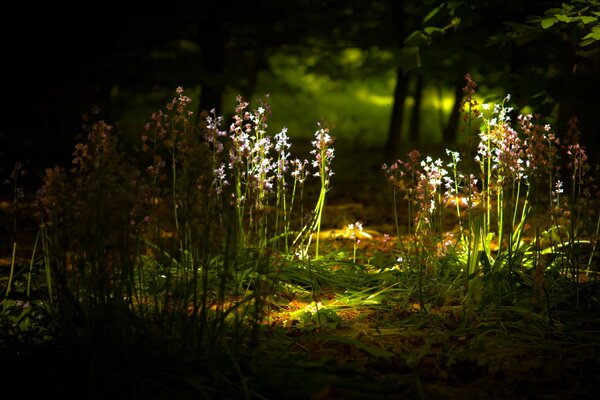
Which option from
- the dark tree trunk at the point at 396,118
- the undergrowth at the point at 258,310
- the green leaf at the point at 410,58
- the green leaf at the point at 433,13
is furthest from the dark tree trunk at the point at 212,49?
the undergrowth at the point at 258,310

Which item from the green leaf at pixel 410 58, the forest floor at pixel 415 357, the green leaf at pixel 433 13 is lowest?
the forest floor at pixel 415 357

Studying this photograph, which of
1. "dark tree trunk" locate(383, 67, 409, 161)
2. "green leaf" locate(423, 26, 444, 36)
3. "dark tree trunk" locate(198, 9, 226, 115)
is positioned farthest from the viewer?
"dark tree trunk" locate(383, 67, 409, 161)

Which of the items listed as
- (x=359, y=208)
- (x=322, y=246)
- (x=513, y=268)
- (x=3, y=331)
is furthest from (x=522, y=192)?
(x=3, y=331)

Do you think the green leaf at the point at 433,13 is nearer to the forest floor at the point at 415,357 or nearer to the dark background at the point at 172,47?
the dark background at the point at 172,47

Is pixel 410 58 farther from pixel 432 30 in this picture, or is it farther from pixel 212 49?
pixel 212 49

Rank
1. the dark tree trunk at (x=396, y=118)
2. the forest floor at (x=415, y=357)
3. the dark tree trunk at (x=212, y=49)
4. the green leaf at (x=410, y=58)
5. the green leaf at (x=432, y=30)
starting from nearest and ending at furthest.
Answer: the forest floor at (x=415, y=357) → the green leaf at (x=432, y=30) → the green leaf at (x=410, y=58) → the dark tree trunk at (x=212, y=49) → the dark tree trunk at (x=396, y=118)

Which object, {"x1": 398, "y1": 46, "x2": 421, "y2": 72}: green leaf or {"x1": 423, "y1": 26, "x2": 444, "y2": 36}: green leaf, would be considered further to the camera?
{"x1": 398, "y1": 46, "x2": 421, "y2": 72}: green leaf

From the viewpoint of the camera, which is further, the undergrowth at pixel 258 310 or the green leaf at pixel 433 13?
the green leaf at pixel 433 13

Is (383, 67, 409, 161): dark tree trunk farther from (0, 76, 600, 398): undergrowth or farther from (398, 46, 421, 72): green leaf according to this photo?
Answer: (0, 76, 600, 398): undergrowth

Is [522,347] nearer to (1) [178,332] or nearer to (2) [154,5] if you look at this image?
(1) [178,332]

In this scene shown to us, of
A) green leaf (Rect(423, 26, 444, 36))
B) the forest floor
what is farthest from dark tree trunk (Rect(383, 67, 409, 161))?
the forest floor

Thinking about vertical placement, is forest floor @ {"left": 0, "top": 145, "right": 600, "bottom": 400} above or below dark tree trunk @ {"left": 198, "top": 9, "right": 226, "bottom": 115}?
below

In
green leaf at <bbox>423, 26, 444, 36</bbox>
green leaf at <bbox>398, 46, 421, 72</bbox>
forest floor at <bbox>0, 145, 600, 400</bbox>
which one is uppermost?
green leaf at <bbox>423, 26, 444, 36</bbox>

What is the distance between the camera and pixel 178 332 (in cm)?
334
